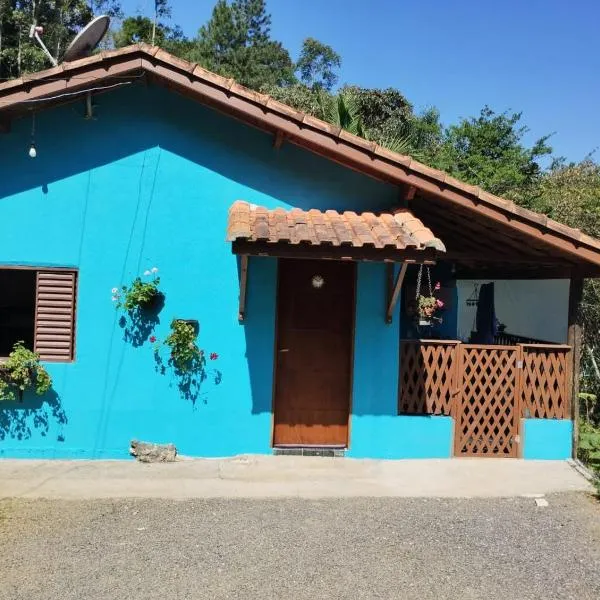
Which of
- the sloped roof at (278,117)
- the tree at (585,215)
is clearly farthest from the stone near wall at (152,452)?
the tree at (585,215)

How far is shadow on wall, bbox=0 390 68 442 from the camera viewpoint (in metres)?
6.34

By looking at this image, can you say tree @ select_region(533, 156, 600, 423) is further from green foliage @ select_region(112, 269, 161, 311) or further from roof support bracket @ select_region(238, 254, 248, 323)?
green foliage @ select_region(112, 269, 161, 311)

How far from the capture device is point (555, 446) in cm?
691

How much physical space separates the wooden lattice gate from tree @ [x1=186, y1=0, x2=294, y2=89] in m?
29.9

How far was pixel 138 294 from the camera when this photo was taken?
629cm

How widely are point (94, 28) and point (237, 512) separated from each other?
570 centimetres

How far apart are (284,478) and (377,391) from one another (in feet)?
5.04

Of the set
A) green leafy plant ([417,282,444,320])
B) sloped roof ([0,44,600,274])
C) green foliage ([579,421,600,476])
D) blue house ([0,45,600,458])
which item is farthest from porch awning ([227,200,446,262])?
green foliage ([579,421,600,476])

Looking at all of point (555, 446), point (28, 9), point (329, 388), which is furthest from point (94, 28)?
point (28, 9)

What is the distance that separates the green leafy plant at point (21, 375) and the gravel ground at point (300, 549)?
145 cm

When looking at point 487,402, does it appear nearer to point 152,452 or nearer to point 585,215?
point 152,452

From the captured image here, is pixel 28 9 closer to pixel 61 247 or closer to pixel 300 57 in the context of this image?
pixel 300 57

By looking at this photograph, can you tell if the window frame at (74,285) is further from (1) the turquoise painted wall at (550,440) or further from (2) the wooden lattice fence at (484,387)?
(1) the turquoise painted wall at (550,440)

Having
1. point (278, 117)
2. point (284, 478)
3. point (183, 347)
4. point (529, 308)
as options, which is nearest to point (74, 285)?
point (183, 347)
